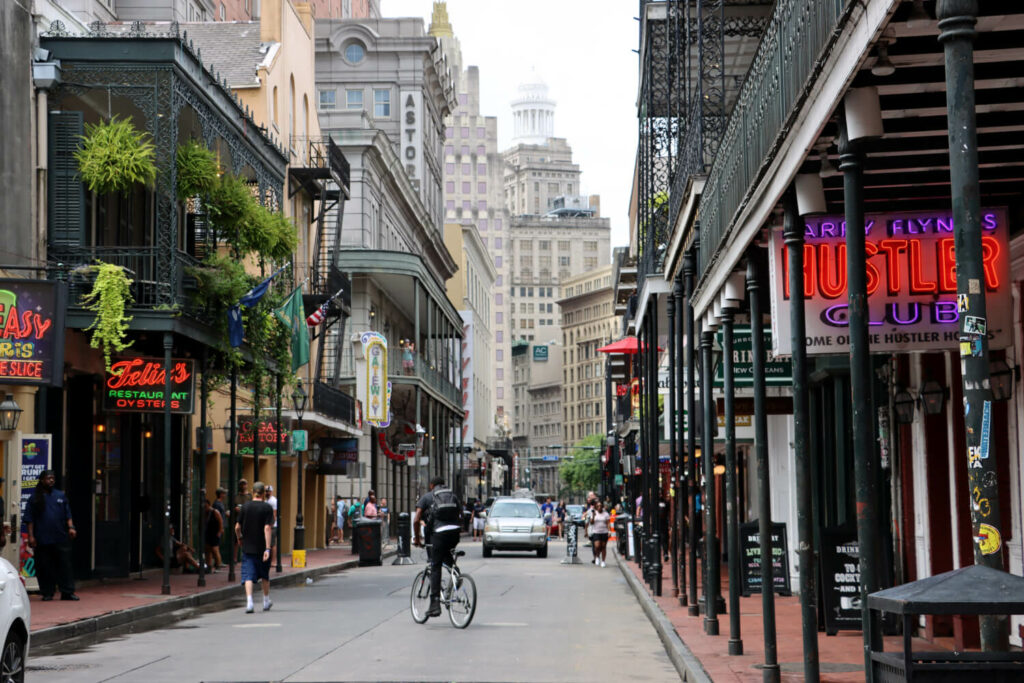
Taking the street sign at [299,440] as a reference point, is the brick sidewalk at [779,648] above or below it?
below

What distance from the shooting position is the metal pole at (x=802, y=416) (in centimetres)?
981

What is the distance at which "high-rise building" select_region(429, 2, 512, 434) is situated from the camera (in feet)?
598

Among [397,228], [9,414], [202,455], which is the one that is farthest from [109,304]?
[397,228]

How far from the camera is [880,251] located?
34.6ft

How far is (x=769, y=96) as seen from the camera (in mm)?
10625

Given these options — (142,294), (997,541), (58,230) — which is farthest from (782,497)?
(997,541)

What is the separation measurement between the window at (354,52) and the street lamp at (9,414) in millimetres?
61468

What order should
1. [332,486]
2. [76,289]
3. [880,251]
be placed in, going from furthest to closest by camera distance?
[332,486] → [76,289] → [880,251]

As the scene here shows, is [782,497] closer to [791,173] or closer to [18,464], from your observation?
[18,464]

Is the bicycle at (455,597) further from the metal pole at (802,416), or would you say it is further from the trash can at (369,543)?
the trash can at (369,543)

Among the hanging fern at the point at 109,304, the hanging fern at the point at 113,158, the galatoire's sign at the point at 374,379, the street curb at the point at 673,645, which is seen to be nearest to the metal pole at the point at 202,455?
the hanging fern at the point at 109,304

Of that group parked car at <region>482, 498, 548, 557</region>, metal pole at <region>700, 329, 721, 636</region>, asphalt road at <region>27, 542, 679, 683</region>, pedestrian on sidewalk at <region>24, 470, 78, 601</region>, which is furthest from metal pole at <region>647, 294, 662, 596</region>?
parked car at <region>482, 498, 548, 557</region>

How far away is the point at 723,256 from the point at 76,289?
13113mm

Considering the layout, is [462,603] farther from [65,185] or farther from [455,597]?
[65,185]
